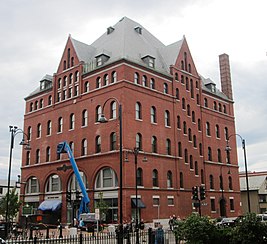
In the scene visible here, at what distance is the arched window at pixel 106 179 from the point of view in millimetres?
44469

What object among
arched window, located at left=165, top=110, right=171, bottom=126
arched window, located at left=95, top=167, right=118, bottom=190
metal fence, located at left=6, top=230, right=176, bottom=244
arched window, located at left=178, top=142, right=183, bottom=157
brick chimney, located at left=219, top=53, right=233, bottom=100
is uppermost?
brick chimney, located at left=219, top=53, right=233, bottom=100

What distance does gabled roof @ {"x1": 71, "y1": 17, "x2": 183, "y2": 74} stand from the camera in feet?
167

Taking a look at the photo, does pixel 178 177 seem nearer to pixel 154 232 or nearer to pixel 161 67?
pixel 161 67

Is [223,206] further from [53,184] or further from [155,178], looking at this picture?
[53,184]

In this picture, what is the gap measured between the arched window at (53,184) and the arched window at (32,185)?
2.77 meters

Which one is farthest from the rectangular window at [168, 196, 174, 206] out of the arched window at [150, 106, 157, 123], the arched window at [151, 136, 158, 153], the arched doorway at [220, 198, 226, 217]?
the arched doorway at [220, 198, 226, 217]

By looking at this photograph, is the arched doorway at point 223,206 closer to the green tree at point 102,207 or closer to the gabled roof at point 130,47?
the gabled roof at point 130,47

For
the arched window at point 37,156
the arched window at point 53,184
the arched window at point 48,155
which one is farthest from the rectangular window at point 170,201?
the arched window at point 37,156

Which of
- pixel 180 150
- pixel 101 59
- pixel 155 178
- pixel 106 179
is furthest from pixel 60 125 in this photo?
pixel 180 150

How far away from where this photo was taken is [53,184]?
53.4m

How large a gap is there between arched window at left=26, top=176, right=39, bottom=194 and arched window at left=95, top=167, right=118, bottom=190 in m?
14.2

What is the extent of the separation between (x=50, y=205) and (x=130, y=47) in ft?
79.7

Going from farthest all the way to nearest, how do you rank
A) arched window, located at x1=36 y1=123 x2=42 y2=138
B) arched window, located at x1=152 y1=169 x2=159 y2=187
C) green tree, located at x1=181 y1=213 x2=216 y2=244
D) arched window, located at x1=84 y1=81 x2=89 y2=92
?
1. arched window, located at x1=36 y1=123 x2=42 y2=138
2. arched window, located at x1=84 y1=81 x2=89 y2=92
3. arched window, located at x1=152 y1=169 x2=159 y2=187
4. green tree, located at x1=181 y1=213 x2=216 y2=244

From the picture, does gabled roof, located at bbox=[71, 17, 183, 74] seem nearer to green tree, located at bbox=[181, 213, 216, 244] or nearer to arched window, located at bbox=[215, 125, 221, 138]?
arched window, located at bbox=[215, 125, 221, 138]
